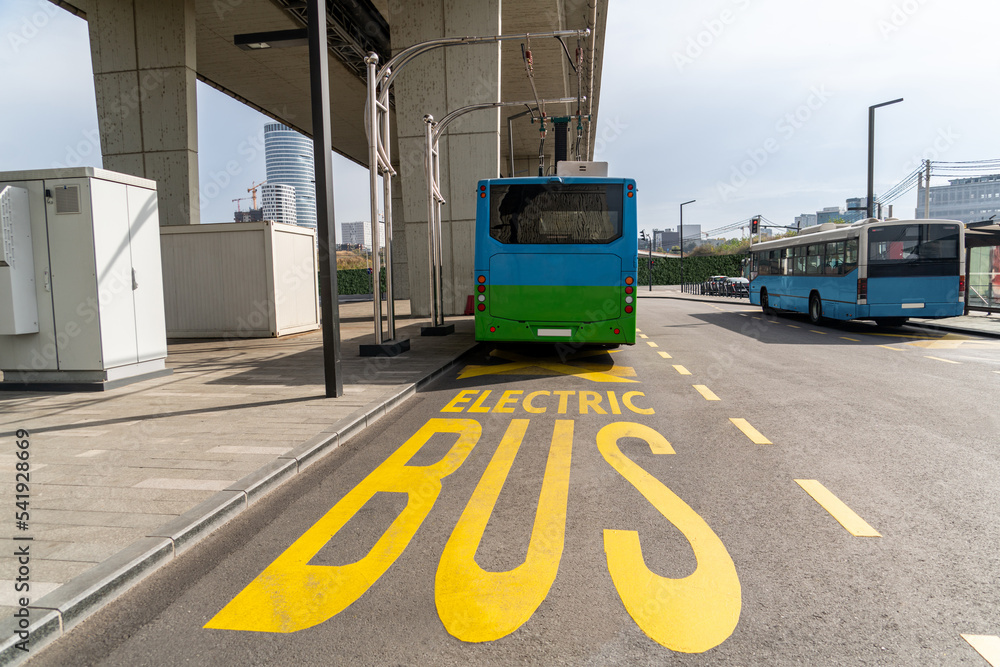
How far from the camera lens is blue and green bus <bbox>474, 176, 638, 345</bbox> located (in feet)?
32.8

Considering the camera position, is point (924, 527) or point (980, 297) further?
point (980, 297)

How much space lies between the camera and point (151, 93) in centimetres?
1827

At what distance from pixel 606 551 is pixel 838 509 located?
1609mm

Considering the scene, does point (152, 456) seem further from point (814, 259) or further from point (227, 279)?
point (814, 259)

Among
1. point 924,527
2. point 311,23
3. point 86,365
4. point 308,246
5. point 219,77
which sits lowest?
point 924,527

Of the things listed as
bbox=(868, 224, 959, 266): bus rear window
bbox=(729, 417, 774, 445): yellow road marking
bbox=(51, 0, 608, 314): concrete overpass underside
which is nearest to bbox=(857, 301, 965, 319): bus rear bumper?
bbox=(868, 224, 959, 266): bus rear window

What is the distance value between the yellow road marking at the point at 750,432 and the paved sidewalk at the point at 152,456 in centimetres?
357

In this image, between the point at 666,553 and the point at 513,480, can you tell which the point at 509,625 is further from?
the point at 513,480

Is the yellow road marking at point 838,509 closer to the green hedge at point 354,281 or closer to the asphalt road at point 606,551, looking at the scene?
the asphalt road at point 606,551

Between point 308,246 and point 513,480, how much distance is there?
45.2 feet

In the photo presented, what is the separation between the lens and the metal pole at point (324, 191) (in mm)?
7027

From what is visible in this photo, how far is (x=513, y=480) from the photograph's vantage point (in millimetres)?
4609

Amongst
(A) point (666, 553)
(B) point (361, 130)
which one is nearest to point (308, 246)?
(A) point (666, 553)

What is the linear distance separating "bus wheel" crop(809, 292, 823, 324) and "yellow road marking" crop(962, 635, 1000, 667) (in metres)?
16.5
